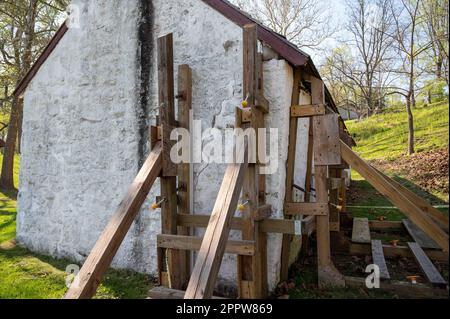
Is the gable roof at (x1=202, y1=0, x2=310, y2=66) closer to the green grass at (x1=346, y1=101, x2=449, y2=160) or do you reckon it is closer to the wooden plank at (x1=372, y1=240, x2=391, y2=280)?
the green grass at (x1=346, y1=101, x2=449, y2=160)

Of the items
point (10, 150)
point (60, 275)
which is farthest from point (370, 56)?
point (10, 150)

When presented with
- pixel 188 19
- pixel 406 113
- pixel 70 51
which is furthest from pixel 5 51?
pixel 406 113

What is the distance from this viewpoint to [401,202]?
117 inches

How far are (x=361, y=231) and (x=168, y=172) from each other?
3531 mm

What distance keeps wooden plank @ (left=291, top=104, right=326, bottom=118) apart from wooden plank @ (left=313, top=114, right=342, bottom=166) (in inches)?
2.7

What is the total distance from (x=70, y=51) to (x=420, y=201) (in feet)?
18.0

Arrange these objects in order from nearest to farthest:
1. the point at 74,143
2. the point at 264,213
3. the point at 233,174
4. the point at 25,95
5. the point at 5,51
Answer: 1. the point at 233,174
2. the point at 264,213
3. the point at 74,143
4. the point at 25,95
5. the point at 5,51

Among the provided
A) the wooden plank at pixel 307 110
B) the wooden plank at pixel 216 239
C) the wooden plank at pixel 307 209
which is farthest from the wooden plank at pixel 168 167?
the wooden plank at pixel 307 110

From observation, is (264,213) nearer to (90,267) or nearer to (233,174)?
(233,174)

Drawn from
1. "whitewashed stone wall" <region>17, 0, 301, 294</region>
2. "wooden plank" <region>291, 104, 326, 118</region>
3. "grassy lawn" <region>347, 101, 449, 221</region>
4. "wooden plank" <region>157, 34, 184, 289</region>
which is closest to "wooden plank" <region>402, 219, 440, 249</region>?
"grassy lawn" <region>347, 101, 449, 221</region>

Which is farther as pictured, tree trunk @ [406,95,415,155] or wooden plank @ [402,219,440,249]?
wooden plank @ [402,219,440,249]

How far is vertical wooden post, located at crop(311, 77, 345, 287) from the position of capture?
12.3 ft
